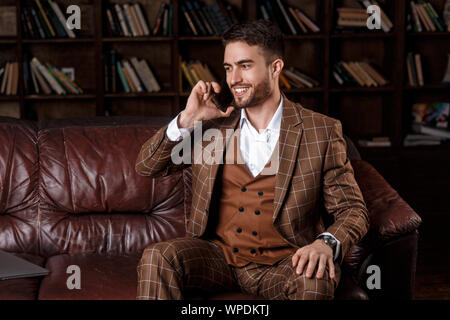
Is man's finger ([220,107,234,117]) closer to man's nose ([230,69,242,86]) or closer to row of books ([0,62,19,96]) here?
man's nose ([230,69,242,86])

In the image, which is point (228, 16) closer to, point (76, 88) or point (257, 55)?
point (76, 88)

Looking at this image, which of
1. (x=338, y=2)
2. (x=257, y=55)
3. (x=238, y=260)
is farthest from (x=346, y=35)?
(x=238, y=260)

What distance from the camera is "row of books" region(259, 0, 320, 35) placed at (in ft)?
13.5

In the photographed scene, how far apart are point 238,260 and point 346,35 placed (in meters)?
2.55

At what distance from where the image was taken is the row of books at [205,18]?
4.07 metres

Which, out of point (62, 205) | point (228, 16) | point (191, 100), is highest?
point (228, 16)

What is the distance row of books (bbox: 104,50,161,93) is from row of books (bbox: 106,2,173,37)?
0.51ft

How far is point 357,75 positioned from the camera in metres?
4.22

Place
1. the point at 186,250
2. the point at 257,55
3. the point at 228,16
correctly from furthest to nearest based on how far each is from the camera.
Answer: the point at 228,16 → the point at 257,55 → the point at 186,250

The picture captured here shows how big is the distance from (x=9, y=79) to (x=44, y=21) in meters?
0.45

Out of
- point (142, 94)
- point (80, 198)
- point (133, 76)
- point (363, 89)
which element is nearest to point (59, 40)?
point (133, 76)

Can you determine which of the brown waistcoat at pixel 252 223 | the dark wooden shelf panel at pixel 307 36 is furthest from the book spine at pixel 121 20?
the brown waistcoat at pixel 252 223

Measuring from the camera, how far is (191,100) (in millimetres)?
1964

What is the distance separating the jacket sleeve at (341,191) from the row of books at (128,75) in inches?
92.6
